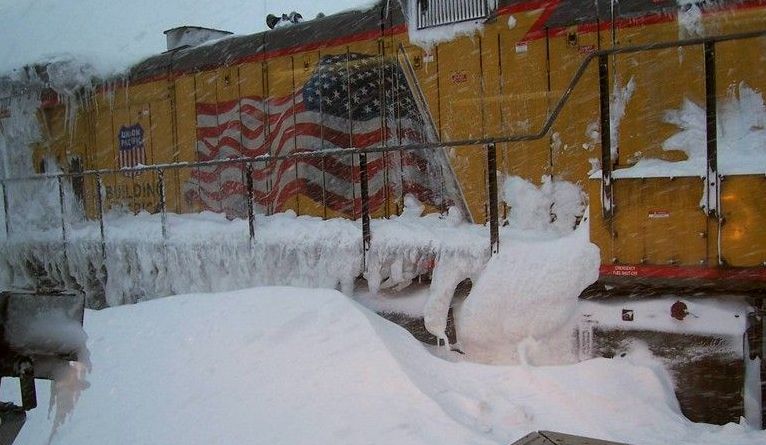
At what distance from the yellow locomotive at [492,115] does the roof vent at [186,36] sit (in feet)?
1.30

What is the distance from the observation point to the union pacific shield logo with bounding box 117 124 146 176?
A: 29.3 ft

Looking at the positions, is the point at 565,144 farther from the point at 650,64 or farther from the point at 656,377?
the point at 656,377

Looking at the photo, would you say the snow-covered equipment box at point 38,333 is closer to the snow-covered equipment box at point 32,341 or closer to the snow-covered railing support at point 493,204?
the snow-covered equipment box at point 32,341

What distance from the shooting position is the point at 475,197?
5.69 m

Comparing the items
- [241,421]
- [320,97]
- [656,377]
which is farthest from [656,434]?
[320,97]

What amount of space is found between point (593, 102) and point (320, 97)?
9.08ft

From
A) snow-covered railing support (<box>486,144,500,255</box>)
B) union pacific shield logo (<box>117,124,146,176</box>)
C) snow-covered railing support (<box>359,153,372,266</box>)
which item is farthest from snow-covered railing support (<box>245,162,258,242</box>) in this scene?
union pacific shield logo (<box>117,124,146,176</box>)

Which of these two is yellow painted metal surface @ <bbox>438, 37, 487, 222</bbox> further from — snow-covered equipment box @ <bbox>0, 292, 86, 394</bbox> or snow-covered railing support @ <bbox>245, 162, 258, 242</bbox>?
snow-covered equipment box @ <bbox>0, 292, 86, 394</bbox>

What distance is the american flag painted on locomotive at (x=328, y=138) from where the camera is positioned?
20.1 ft

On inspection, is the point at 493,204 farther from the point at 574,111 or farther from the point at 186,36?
the point at 186,36

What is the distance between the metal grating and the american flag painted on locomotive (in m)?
0.53

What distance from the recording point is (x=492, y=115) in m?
5.62

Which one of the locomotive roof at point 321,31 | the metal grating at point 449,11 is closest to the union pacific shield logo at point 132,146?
the locomotive roof at point 321,31

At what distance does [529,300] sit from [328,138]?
2.96 metres
